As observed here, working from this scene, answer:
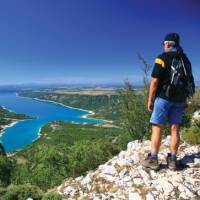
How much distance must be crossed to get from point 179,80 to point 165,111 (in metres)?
0.65

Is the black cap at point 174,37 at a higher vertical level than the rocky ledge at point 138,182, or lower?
higher

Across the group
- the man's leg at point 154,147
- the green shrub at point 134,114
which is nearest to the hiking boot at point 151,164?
the man's leg at point 154,147

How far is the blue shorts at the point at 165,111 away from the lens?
5571mm

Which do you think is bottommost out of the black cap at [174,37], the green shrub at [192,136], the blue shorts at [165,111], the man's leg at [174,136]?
the green shrub at [192,136]

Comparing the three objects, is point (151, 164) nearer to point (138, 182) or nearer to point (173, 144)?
point (138, 182)

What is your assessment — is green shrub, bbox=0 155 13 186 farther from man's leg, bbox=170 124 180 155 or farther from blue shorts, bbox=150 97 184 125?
blue shorts, bbox=150 97 184 125

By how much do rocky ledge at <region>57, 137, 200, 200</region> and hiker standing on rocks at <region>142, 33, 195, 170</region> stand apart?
0.64m

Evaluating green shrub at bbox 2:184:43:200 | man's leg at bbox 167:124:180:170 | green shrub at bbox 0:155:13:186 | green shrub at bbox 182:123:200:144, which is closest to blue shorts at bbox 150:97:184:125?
man's leg at bbox 167:124:180:170

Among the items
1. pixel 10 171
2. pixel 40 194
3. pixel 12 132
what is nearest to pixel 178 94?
pixel 40 194

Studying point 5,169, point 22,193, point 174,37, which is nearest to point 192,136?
point 174,37

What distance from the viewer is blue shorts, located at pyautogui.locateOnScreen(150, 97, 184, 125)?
18.3 feet

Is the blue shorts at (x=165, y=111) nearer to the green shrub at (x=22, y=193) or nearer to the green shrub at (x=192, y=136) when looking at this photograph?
the green shrub at (x=192, y=136)

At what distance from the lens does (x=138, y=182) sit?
579 centimetres

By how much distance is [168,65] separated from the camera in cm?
545
